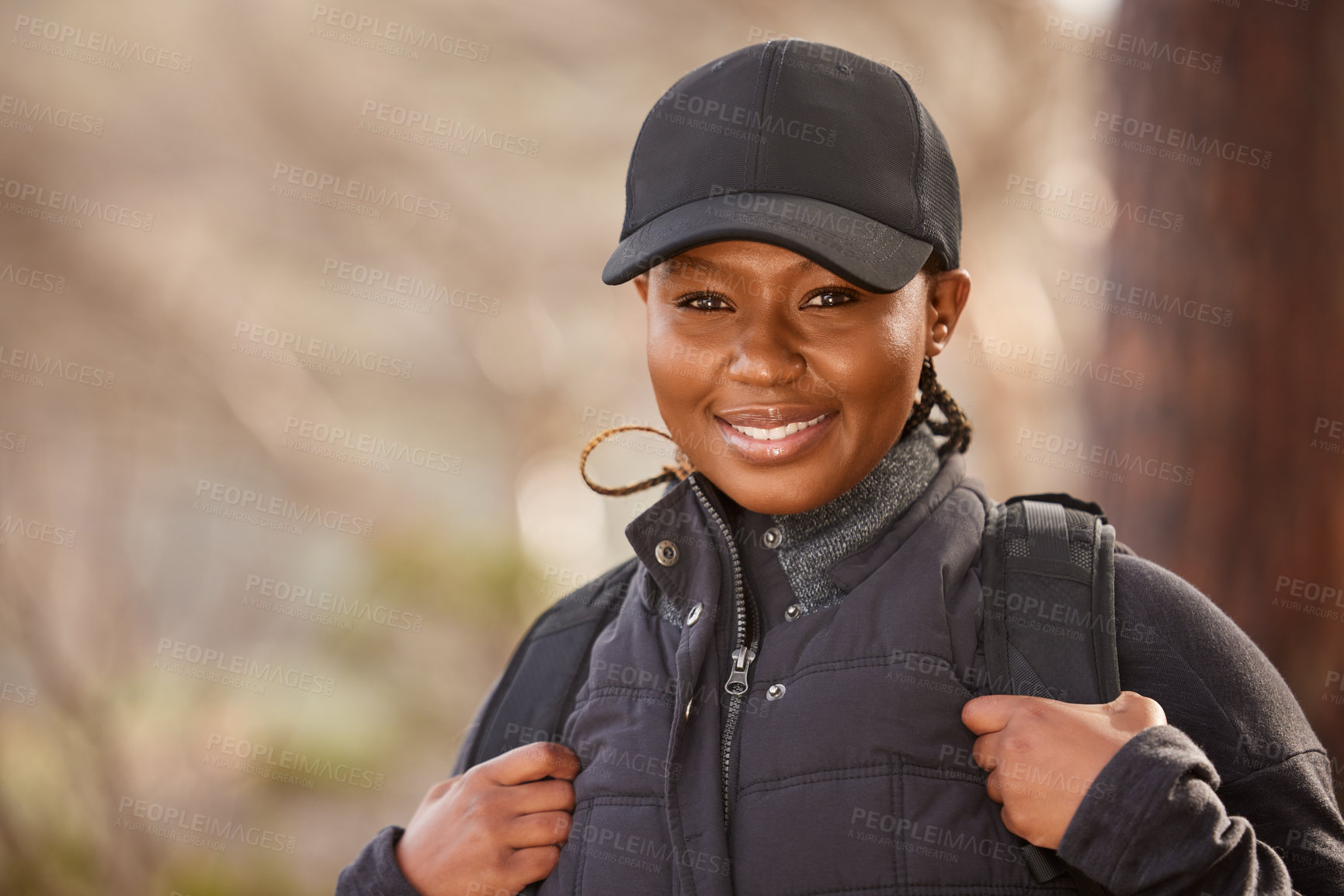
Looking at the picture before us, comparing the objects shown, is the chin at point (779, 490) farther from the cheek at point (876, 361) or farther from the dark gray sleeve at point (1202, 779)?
the dark gray sleeve at point (1202, 779)

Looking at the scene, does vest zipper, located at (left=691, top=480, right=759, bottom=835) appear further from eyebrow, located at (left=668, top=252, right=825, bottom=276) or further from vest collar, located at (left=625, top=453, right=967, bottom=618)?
eyebrow, located at (left=668, top=252, right=825, bottom=276)

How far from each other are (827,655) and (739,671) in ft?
0.36

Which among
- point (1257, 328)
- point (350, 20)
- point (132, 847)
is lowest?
point (1257, 328)

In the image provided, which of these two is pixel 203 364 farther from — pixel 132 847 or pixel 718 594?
pixel 718 594

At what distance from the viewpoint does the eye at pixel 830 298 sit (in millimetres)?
1079

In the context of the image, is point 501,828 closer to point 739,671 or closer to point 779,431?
point 739,671

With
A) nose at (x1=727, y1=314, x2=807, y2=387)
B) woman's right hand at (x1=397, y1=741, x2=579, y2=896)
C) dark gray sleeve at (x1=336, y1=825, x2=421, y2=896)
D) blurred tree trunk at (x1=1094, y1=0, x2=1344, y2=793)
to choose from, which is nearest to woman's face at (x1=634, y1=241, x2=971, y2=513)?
nose at (x1=727, y1=314, x2=807, y2=387)

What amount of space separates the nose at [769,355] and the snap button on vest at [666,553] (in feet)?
0.77

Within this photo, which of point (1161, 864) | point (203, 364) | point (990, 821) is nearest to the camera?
point (1161, 864)

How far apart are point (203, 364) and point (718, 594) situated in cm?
328

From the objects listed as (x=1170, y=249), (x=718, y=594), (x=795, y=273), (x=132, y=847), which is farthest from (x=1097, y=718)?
(x=132, y=847)

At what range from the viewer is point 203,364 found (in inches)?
149

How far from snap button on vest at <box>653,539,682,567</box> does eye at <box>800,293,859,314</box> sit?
1.09 feet

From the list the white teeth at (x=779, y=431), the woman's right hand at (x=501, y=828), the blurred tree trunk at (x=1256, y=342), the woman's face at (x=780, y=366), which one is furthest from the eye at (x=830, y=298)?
the blurred tree trunk at (x=1256, y=342)
